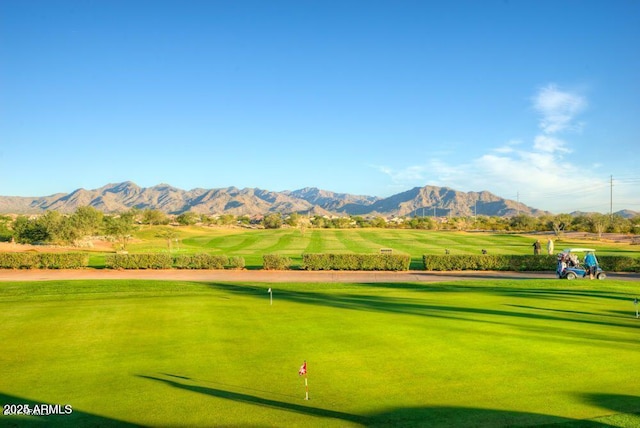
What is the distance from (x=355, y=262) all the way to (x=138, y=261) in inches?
723

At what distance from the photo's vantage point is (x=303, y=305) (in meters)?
18.8

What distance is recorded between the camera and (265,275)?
34219 mm

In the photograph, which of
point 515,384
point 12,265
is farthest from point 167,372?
point 12,265

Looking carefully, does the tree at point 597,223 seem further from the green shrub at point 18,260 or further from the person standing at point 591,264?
the green shrub at point 18,260

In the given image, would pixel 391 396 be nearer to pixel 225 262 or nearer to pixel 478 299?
pixel 478 299

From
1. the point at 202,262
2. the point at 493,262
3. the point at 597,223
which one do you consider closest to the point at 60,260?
the point at 202,262

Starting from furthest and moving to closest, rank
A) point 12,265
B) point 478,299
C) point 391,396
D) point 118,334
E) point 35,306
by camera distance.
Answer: point 12,265 < point 478,299 < point 35,306 < point 118,334 < point 391,396

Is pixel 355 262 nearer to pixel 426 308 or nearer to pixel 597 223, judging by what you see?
pixel 426 308

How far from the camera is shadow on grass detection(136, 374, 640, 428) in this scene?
7387mm

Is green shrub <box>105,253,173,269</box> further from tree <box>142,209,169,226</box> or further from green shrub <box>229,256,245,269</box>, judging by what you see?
tree <box>142,209,169,226</box>

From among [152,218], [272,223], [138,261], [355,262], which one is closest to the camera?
[355,262]

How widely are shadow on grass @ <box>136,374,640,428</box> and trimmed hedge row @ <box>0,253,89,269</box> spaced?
1377 inches

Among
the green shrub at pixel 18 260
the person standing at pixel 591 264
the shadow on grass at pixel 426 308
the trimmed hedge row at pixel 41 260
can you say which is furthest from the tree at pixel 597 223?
the green shrub at pixel 18 260

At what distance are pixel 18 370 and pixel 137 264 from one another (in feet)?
95.9
